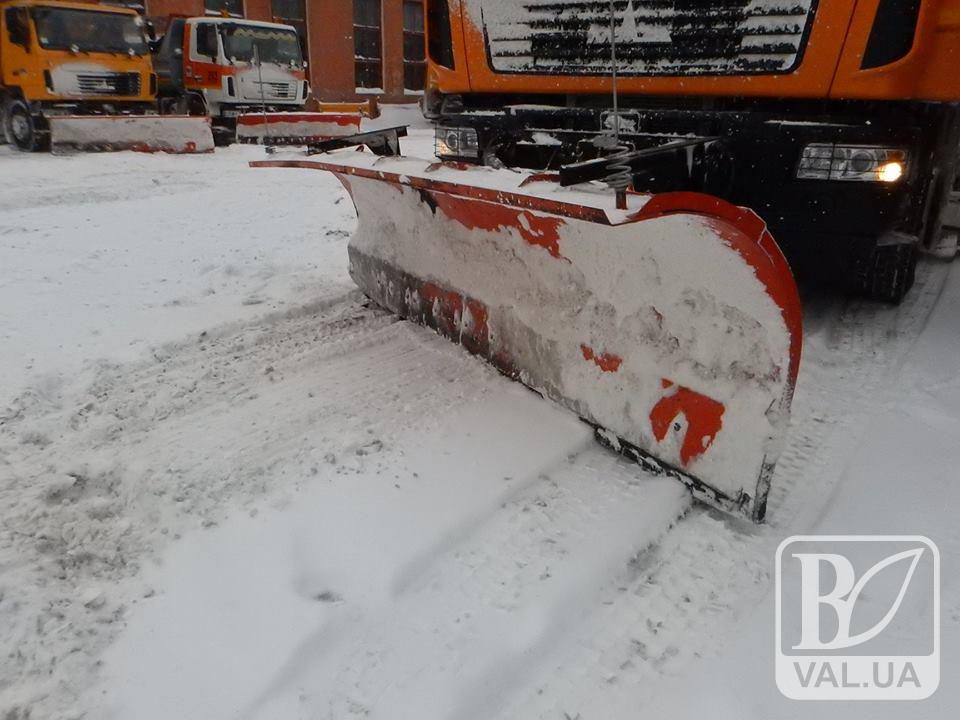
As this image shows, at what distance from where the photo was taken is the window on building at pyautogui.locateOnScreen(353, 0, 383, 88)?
2062 cm

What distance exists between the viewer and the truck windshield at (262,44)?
13.2 m

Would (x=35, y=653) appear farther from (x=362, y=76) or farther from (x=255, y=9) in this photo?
(x=362, y=76)

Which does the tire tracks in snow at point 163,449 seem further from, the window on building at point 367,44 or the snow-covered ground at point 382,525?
the window on building at point 367,44

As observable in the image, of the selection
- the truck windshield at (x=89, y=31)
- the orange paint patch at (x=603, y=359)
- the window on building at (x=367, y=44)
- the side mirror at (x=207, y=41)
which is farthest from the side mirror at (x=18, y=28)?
the orange paint patch at (x=603, y=359)

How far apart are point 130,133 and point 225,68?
340cm

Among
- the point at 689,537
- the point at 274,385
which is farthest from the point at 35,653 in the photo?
the point at 689,537

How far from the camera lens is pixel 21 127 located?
1143 centimetres

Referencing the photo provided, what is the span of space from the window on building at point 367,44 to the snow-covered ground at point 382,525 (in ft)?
63.8

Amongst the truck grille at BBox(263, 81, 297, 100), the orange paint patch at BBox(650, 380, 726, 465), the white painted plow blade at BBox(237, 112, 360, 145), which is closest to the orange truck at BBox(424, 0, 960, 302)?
the orange paint patch at BBox(650, 380, 726, 465)

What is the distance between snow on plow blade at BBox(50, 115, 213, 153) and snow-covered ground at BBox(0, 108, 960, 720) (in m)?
8.09

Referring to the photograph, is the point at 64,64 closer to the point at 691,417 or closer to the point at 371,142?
the point at 371,142

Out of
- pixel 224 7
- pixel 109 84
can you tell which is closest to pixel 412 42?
pixel 224 7

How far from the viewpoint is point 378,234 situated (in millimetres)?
3686

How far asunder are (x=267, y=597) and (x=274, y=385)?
1348 millimetres
